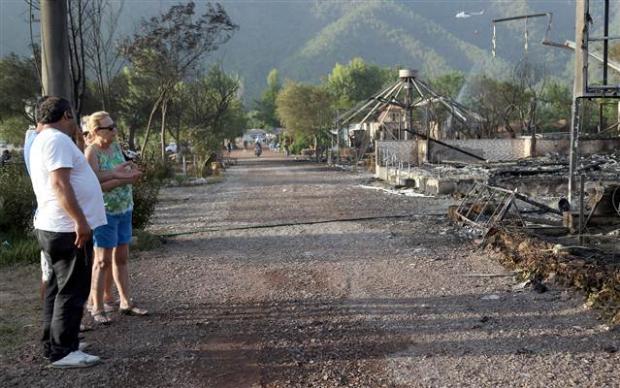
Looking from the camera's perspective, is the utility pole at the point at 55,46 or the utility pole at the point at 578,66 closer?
the utility pole at the point at 55,46

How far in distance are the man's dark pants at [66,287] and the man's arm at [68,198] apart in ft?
0.34

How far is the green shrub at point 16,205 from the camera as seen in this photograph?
862 cm

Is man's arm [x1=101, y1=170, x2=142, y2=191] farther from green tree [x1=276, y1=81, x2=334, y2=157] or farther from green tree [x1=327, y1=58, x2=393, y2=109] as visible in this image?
green tree [x1=327, y1=58, x2=393, y2=109]

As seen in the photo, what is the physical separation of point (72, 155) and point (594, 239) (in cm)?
764

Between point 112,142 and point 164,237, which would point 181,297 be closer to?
point 112,142

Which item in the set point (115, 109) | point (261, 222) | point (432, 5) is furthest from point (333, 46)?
point (261, 222)

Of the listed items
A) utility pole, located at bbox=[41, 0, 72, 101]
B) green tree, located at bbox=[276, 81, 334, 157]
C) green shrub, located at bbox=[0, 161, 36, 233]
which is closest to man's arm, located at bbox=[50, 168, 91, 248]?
utility pole, located at bbox=[41, 0, 72, 101]

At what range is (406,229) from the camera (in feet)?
34.5

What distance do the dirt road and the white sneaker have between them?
7 cm

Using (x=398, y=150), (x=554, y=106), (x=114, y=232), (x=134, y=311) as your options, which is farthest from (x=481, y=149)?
(x=554, y=106)

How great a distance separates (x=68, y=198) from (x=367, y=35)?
6607 inches

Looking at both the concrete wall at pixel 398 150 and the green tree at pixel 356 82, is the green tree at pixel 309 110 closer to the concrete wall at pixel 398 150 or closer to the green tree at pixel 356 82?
the concrete wall at pixel 398 150

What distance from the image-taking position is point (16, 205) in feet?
28.5

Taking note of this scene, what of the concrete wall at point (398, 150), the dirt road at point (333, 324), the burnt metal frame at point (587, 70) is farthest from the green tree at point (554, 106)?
the dirt road at point (333, 324)
